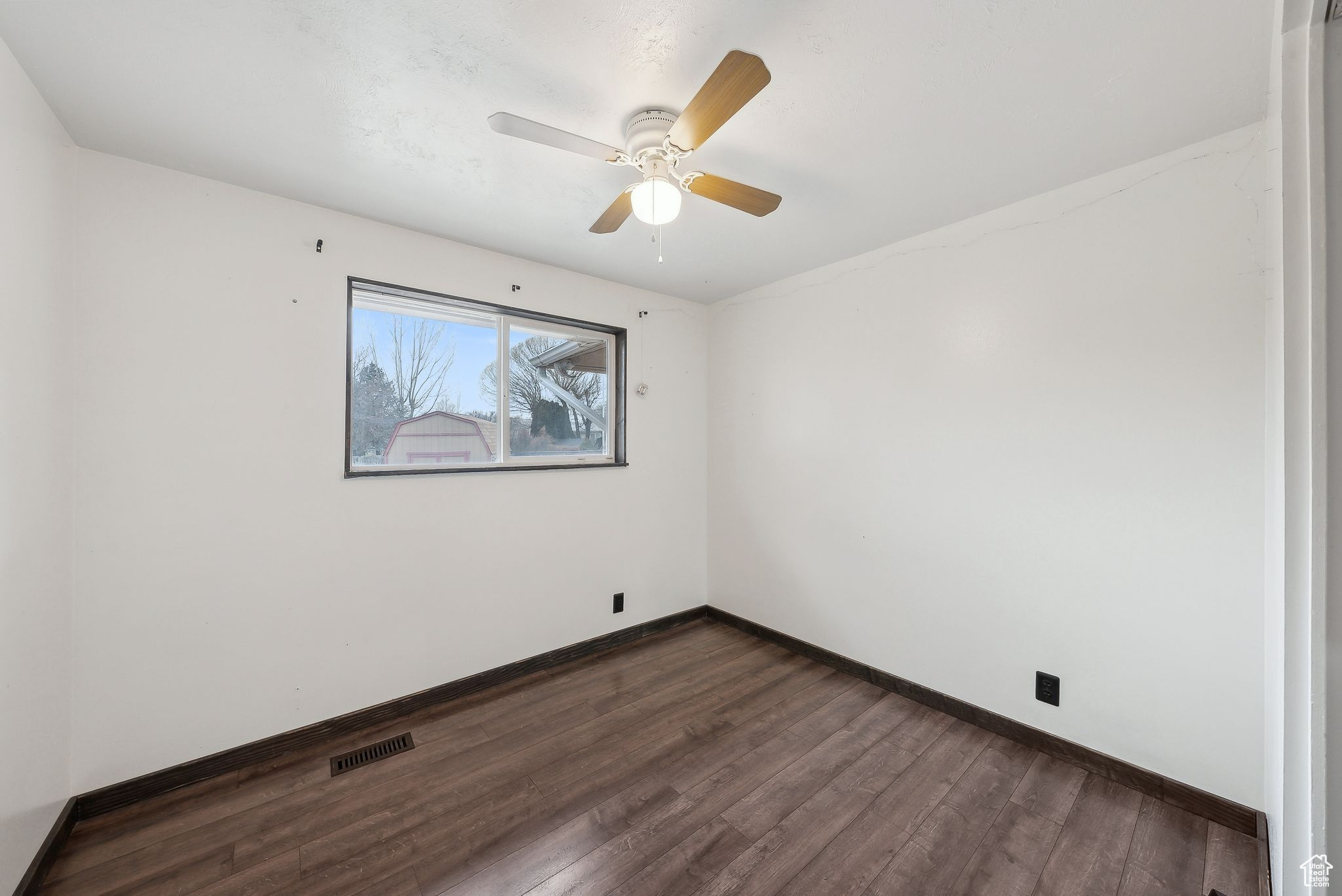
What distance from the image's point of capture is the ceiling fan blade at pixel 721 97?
1.16 metres

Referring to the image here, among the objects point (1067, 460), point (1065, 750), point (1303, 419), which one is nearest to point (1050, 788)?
point (1065, 750)

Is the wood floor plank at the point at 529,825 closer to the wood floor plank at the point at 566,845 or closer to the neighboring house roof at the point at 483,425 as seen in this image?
the wood floor plank at the point at 566,845

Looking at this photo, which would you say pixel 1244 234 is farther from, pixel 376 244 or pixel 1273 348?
pixel 376 244

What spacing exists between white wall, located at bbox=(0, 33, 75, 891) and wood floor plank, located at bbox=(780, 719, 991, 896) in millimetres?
2305

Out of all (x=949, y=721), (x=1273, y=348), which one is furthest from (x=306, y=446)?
(x=1273, y=348)

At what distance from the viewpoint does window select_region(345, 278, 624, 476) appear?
2465 millimetres

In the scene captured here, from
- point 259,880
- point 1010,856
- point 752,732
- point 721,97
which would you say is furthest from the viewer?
point 752,732

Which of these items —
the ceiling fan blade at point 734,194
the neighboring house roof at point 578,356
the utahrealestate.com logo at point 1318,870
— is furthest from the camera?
the neighboring house roof at point 578,356

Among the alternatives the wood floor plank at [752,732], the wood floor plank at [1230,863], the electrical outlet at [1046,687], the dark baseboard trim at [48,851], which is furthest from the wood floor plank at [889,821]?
the dark baseboard trim at [48,851]

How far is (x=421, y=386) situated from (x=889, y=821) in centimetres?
281

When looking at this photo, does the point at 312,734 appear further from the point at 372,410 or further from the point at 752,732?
the point at 752,732

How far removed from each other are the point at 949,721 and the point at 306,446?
3.25 meters

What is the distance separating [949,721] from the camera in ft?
7.91

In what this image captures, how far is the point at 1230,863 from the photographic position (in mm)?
1596
